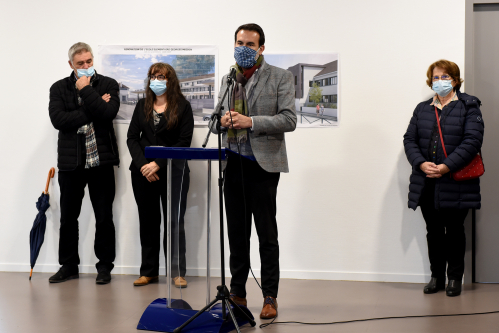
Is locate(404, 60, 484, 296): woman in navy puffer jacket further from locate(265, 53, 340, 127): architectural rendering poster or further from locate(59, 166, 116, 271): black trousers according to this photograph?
locate(59, 166, 116, 271): black trousers

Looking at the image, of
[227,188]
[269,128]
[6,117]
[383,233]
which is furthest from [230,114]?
[6,117]

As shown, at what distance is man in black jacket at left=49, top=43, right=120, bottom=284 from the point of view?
3875 millimetres

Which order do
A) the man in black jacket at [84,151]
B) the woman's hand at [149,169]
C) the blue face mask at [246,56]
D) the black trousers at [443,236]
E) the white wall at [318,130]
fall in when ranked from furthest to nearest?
the white wall at [318,130] → the man in black jacket at [84,151] → the woman's hand at [149,169] → the black trousers at [443,236] → the blue face mask at [246,56]

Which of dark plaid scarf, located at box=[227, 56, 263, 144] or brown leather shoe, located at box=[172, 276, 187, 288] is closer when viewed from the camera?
brown leather shoe, located at box=[172, 276, 187, 288]

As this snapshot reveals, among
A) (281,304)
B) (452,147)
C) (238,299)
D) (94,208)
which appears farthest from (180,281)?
(452,147)

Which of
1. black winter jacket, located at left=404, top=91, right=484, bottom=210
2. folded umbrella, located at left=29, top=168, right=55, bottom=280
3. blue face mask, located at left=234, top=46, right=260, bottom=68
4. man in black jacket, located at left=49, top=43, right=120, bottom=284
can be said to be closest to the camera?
blue face mask, located at left=234, top=46, right=260, bottom=68

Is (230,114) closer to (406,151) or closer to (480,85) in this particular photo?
(406,151)

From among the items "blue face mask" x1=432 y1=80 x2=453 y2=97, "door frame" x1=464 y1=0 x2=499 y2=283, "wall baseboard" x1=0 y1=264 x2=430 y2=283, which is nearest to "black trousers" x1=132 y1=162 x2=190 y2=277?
"wall baseboard" x1=0 y1=264 x2=430 y2=283

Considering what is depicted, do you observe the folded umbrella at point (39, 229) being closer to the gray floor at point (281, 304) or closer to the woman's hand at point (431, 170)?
the gray floor at point (281, 304)

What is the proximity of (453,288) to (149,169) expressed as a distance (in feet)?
7.74

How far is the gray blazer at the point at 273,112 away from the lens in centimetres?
285

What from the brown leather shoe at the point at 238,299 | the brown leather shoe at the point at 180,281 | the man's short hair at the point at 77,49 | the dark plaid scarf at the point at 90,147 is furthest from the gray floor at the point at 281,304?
the man's short hair at the point at 77,49

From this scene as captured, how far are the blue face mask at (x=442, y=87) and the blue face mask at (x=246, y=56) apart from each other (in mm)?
1529

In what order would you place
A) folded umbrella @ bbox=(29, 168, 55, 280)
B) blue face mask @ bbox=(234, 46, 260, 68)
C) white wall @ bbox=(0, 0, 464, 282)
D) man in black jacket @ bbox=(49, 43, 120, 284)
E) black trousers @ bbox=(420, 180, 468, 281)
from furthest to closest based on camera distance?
folded umbrella @ bbox=(29, 168, 55, 280) → white wall @ bbox=(0, 0, 464, 282) → man in black jacket @ bbox=(49, 43, 120, 284) → black trousers @ bbox=(420, 180, 468, 281) → blue face mask @ bbox=(234, 46, 260, 68)
